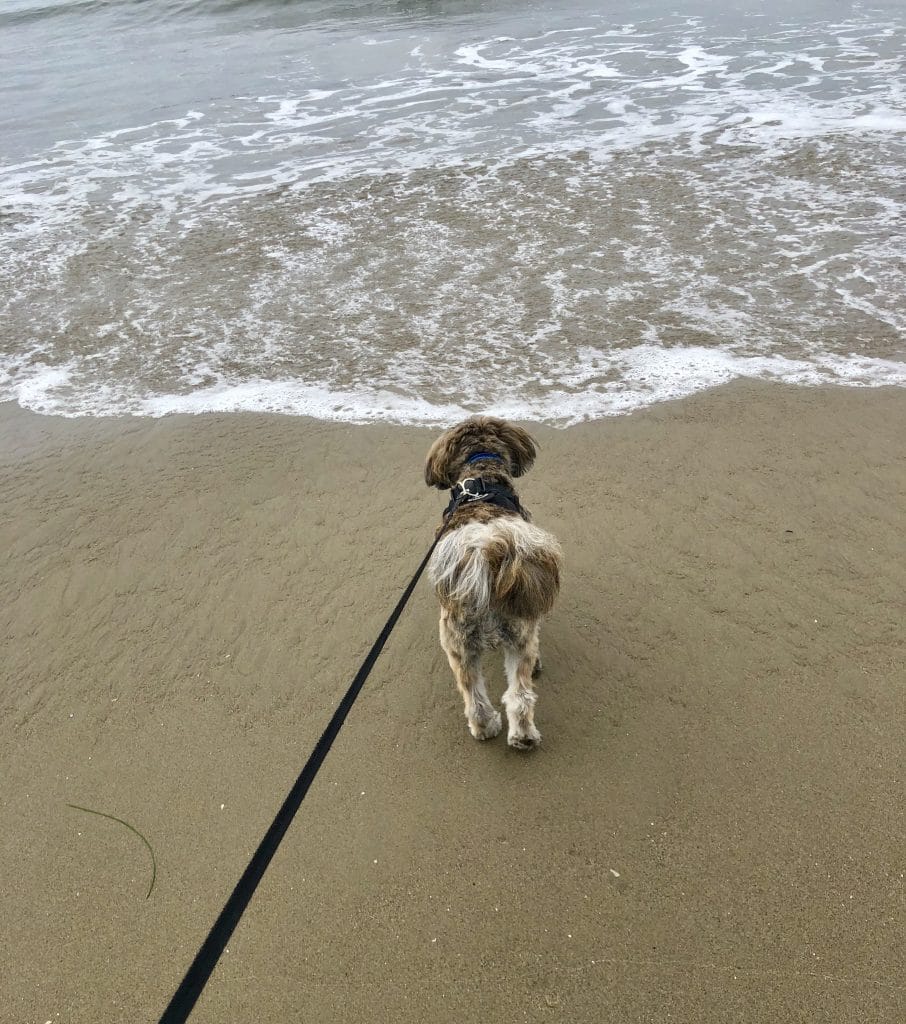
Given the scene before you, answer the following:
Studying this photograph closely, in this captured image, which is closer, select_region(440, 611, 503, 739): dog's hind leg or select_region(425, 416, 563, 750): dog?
select_region(425, 416, 563, 750): dog

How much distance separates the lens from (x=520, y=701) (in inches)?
118

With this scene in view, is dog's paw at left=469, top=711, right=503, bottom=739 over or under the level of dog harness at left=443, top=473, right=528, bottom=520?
under

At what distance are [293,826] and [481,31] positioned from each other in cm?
2252

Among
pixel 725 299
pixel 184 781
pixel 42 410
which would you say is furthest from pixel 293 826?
pixel 725 299

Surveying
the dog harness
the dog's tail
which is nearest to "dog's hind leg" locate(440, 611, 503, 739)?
the dog's tail

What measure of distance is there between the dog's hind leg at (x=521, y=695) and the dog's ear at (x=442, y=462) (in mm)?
1171

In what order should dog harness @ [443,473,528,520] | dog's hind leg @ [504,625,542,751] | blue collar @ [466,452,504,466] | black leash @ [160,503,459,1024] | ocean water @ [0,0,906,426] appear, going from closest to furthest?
black leash @ [160,503,459,1024], dog's hind leg @ [504,625,542,751], dog harness @ [443,473,528,520], blue collar @ [466,452,504,466], ocean water @ [0,0,906,426]

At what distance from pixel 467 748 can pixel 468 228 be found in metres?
7.22

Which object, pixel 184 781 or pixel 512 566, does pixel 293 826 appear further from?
pixel 512 566

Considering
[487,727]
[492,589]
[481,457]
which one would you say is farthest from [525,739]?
[481,457]

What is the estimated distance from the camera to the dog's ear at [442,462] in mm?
3750

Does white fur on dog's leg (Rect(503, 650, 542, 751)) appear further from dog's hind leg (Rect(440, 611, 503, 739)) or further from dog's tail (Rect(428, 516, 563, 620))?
dog's tail (Rect(428, 516, 563, 620))

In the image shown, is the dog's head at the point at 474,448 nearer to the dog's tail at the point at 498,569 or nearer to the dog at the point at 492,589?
the dog at the point at 492,589

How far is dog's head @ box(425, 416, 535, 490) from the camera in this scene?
3.70 meters
